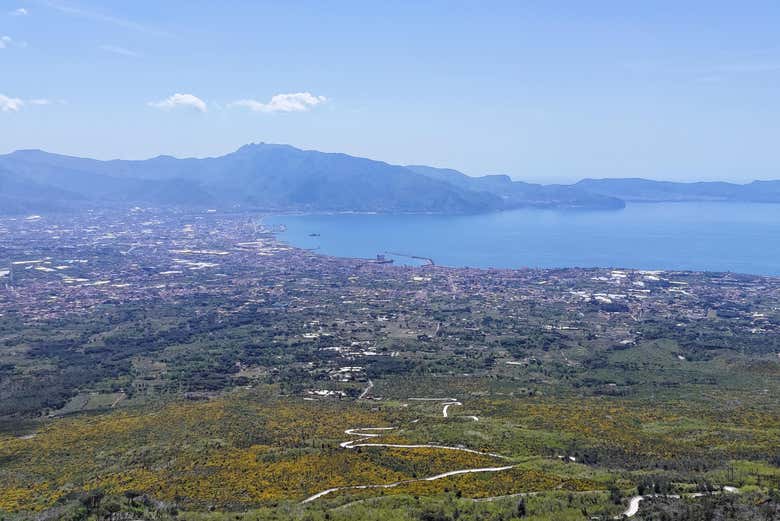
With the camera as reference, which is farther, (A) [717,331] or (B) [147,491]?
(A) [717,331]

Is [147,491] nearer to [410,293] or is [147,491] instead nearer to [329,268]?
[410,293]

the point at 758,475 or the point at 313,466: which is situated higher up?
the point at 758,475

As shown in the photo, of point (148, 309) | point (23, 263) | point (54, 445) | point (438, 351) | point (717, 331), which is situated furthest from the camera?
point (23, 263)

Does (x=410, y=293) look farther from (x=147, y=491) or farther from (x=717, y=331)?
(x=147, y=491)

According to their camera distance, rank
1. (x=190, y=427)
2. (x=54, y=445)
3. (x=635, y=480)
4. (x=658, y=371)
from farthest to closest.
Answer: (x=658, y=371), (x=190, y=427), (x=54, y=445), (x=635, y=480)

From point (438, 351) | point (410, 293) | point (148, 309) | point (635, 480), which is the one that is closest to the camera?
point (635, 480)

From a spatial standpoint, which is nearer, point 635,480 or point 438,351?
point 635,480

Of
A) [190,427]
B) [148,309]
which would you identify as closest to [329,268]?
[148,309]

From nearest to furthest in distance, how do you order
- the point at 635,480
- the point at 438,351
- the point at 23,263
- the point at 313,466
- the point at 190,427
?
the point at 635,480 → the point at 313,466 → the point at 190,427 → the point at 438,351 → the point at 23,263

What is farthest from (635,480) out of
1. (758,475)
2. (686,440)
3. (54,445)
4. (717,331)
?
(717,331)
